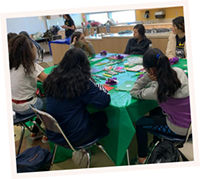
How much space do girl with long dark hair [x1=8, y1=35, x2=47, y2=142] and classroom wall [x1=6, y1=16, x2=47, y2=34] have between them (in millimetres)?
5840

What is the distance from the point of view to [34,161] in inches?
66.1

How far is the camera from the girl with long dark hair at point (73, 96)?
1480 mm

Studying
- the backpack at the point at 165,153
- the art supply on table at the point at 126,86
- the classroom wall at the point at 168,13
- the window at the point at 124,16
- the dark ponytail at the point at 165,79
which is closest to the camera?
the dark ponytail at the point at 165,79

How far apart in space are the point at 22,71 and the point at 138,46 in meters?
1.75

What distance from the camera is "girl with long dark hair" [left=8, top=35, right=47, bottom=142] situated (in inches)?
76.9

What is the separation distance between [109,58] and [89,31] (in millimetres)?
3806

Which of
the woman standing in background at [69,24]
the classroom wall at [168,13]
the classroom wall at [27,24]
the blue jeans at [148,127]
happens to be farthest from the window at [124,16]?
the blue jeans at [148,127]

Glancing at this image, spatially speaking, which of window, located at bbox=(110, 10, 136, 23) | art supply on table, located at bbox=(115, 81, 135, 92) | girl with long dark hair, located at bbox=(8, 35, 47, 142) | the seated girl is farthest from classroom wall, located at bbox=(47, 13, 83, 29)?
art supply on table, located at bbox=(115, 81, 135, 92)

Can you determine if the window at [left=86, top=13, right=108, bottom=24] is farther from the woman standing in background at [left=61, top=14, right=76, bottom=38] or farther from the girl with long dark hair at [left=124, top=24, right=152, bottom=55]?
the girl with long dark hair at [left=124, top=24, right=152, bottom=55]

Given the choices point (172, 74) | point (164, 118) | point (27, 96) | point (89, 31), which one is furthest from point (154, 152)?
point (89, 31)

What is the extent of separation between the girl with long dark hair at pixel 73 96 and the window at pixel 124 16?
593 cm

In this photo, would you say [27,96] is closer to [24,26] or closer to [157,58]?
[157,58]

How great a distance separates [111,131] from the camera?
1689 millimetres

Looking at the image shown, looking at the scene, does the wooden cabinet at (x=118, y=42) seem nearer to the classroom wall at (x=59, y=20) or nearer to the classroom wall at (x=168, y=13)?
the classroom wall at (x=168, y=13)
